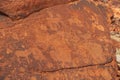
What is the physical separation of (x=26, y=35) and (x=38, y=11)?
0.35m

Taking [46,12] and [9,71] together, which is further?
[46,12]

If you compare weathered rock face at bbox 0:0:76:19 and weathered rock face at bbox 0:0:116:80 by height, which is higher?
weathered rock face at bbox 0:0:76:19

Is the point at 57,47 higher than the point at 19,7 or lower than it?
lower

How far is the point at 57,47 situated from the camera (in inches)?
96.7

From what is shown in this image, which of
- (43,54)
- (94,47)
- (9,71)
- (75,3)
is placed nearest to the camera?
(9,71)

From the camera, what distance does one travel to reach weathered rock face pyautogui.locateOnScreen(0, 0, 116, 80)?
227cm

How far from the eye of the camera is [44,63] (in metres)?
2.32

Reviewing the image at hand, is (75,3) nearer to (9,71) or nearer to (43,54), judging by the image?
(43,54)

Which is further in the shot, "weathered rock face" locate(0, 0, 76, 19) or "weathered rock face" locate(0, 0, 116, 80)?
"weathered rock face" locate(0, 0, 76, 19)

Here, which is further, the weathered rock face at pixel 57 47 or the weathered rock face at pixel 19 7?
the weathered rock face at pixel 19 7

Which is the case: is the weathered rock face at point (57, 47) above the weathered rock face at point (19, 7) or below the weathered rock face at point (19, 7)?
below

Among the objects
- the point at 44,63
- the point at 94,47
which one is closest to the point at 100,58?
the point at 94,47

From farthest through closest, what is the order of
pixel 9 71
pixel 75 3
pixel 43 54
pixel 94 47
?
pixel 75 3 < pixel 94 47 < pixel 43 54 < pixel 9 71

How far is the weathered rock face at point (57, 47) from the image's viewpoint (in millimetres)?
2271
